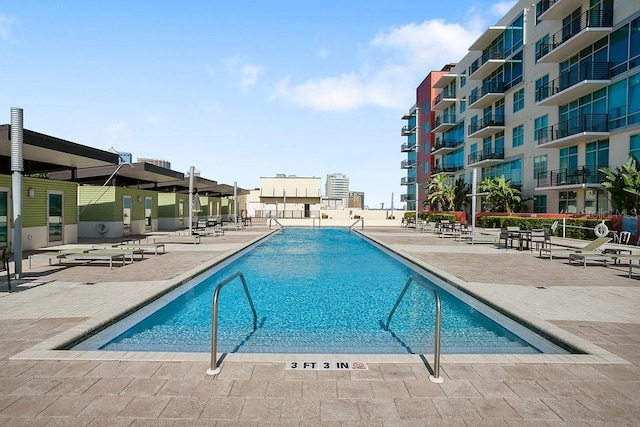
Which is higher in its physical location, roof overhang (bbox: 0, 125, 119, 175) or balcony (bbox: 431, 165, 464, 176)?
balcony (bbox: 431, 165, 464, 176)

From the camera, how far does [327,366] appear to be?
443cm

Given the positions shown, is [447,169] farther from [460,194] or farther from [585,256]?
[585,256]

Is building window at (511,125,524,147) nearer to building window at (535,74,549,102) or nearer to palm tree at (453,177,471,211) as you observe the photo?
building window at (535,74,549,102)

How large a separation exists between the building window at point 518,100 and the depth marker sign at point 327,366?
33815 millimetres

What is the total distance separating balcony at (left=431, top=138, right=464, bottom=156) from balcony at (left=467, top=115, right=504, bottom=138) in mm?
4355

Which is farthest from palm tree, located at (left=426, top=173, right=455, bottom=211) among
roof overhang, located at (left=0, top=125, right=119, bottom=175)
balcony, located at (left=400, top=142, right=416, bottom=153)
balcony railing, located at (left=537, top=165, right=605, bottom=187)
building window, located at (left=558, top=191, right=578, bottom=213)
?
roof overhang, located at (left=0, top=125, right=119, bottom=175)

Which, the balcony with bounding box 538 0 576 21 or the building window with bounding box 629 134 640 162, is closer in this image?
the building window with bounding box 629 134 640 162

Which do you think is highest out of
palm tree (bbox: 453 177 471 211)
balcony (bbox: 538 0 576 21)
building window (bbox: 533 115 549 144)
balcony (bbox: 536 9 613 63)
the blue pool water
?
balcony (bbox: 538 0 576 21)

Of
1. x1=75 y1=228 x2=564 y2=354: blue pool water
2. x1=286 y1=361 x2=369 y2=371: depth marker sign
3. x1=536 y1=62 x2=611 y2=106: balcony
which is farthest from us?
x1=536 y1=62 x2=611 y2=106: balcony

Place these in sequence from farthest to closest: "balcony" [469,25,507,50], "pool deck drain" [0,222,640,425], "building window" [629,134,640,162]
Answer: "balcony" [469,25,507,50]
"building window" [629,134,640,162]
"pool deck drain" [0,222,640,425]

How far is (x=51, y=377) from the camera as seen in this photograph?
13.3 feet

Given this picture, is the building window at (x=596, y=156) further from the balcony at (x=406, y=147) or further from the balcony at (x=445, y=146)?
the balcony at (x=406, y=147)

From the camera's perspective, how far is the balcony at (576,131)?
77.3 ft

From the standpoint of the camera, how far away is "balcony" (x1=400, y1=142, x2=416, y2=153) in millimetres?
65294
